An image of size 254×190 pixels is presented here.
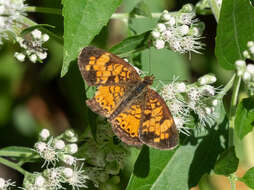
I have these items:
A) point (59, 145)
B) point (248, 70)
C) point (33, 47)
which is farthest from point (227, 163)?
point (33, 47)

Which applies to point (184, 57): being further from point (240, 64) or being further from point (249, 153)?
point (240, 64)

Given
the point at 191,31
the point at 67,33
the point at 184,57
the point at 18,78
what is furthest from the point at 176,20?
the point at 18,78

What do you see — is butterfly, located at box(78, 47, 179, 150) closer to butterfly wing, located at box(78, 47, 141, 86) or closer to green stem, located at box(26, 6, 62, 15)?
butterfly wing, located at box(78, 47, 141, 86)

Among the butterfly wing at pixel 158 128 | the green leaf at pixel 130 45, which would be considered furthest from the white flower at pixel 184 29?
the butterfly wing at pixel 158 128

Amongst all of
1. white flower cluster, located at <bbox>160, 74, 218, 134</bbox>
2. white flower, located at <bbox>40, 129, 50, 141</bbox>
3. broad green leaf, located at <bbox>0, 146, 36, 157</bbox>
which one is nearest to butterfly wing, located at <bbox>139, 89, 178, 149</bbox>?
white flower cluster, located at <bbox>160, 74, 218, 134</bbox>

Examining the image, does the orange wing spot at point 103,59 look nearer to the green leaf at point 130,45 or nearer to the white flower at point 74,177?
the green leaf at point 130,45
